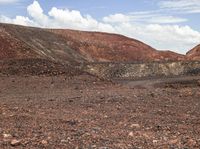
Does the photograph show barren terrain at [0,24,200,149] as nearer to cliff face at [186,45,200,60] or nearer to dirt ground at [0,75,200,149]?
dirt ground at [0,75,200,149]

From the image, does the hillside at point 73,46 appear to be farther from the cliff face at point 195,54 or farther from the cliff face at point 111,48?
the cliff face at point 195,54

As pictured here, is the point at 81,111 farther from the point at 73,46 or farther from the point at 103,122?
the point at 73,46

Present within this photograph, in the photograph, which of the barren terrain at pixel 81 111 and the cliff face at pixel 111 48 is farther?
the cliff face at pixel 111 48

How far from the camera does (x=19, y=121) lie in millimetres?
14242

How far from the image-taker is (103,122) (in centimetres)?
→ 1467

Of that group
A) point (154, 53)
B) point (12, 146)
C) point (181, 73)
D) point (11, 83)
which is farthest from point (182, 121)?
point (154, 53)

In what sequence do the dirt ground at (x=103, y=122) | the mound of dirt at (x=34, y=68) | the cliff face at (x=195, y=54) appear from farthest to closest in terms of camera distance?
the cliff face at (x=195, y=54) → the mound of dirt at (x=34, y=68) → the dirt ground at (x=103, y=122)

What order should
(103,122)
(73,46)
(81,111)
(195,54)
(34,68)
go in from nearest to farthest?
(103,122) → (81,111) → (34,68) → (73,46) → (195,54)

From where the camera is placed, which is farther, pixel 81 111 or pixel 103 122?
pixel 81 111

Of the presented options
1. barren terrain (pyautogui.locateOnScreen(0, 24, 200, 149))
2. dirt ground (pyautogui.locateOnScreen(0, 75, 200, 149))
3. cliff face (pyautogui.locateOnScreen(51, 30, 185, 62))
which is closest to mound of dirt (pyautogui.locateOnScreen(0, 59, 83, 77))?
barren terrain (pyautogui.locateOnScreen(0, 24, 200, 149))

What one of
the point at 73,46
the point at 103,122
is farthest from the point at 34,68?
the point at 73,46

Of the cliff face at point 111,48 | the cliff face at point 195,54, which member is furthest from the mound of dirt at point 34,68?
the cliff face at point 195,54

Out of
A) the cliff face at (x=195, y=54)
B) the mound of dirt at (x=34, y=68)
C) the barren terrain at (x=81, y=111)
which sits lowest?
the barren terrain at (x=81, y=111)

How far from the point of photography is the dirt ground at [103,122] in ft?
36.2
